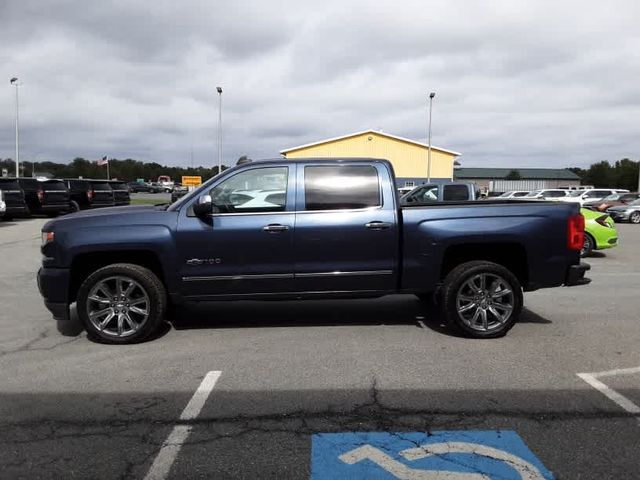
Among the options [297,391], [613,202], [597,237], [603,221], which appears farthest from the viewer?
[613,202]

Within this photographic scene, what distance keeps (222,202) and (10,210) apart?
17608 millimetres

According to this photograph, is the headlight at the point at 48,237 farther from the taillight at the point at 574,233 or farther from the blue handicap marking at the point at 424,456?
the taillight at the point at 574,233

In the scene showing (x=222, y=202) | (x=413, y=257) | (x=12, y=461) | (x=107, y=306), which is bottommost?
(x=12, y=461)

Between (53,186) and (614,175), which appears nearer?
(53,186)

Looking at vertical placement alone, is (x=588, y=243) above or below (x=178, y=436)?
above

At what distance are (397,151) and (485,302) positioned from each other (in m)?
59.7

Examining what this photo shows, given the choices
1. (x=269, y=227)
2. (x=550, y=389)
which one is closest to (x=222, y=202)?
(x=269, y=227)

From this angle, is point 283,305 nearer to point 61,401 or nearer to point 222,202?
point 222,202

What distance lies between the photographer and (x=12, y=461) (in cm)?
312

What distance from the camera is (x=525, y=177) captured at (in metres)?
122

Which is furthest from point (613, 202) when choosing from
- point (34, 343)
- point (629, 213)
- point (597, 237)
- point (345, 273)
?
point (34, 343)

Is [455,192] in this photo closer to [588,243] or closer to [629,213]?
[588,243]

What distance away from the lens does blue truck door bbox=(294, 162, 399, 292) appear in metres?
5.47

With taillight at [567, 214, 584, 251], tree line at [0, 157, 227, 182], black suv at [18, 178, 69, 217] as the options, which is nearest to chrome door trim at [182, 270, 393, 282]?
taillight at [567, 214, 584, 251]
